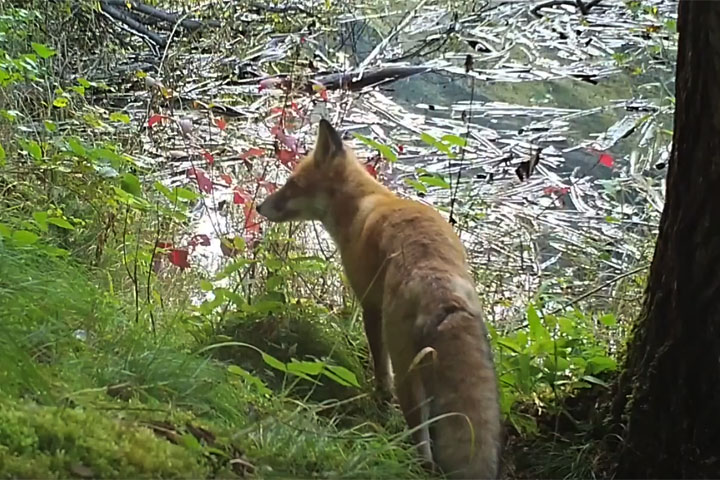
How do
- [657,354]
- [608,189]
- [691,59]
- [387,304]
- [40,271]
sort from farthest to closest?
[608,189] < [40,271] < [387,304] < [657,354] < [691,59]

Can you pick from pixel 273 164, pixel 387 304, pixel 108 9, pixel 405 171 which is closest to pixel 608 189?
pixel 405 171

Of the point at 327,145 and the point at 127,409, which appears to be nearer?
the point at 127,409

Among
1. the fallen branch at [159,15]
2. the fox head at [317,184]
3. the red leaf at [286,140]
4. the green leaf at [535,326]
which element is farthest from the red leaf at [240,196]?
the fallen branch at [159,15]

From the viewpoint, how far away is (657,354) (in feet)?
8.15

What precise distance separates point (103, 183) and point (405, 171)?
6.27ft

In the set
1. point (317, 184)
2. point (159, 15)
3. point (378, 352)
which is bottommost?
point (378, 352)

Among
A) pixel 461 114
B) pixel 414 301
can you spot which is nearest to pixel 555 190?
pixel 461 114

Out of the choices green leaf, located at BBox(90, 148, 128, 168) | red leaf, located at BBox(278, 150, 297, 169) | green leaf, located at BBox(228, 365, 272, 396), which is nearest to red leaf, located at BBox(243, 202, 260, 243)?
red leaf, located at BBox(278, 150, 297, 169)

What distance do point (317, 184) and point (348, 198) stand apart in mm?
187

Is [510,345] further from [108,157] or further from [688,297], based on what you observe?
[108,157]

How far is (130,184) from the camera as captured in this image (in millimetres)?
3830

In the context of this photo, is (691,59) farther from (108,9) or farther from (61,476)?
(108,9)

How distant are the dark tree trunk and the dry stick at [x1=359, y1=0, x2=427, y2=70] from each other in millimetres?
4340

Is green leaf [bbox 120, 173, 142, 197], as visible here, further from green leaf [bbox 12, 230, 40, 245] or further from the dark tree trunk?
the dark tree trunk
